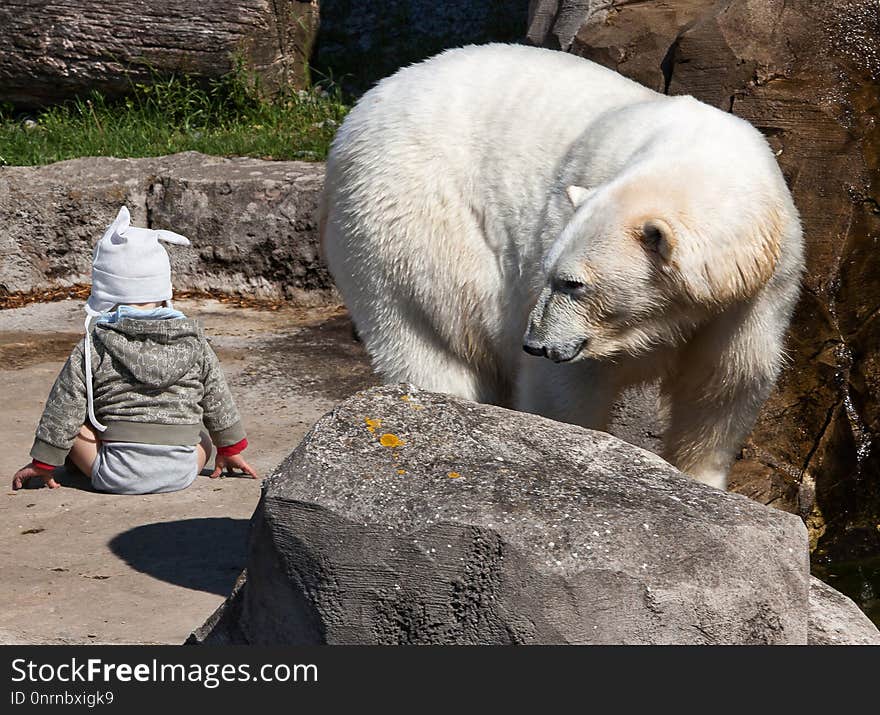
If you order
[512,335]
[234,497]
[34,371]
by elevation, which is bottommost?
[34,371]

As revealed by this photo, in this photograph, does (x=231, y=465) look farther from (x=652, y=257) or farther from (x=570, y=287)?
(x=652, y=257)

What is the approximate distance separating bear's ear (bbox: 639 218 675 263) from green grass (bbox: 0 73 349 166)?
14.6 feet

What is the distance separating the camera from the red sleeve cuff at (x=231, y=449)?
14.2 ft

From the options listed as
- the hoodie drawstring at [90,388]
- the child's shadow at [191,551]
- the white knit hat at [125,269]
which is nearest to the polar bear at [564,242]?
the white knit hat at [125,269]

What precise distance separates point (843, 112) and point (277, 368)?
8.30ft

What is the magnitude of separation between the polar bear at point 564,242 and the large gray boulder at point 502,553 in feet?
2.21

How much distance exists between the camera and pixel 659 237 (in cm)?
307

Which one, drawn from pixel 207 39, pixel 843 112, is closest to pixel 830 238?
pixel 843 112

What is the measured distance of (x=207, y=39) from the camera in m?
8.20

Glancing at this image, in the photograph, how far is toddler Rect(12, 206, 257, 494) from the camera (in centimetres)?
411

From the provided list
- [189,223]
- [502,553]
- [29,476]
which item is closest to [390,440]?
[502,553]

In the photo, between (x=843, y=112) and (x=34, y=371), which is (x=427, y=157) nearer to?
(x=843, y=112)

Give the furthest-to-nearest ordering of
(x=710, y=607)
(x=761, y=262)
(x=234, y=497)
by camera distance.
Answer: (x=234, y=497) < (x=761, y=262) < (x=710, y=607)

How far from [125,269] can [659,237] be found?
1813 mm
